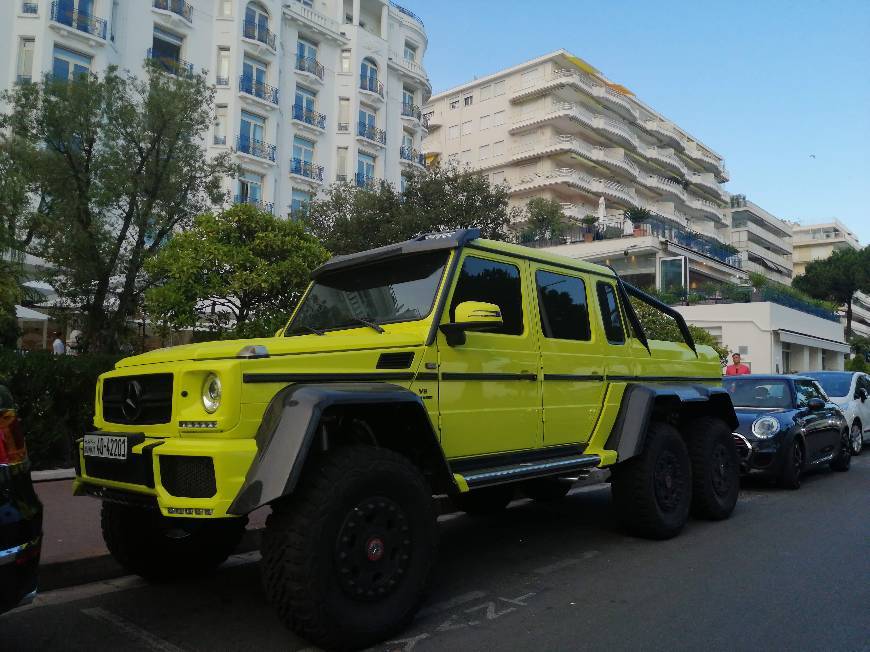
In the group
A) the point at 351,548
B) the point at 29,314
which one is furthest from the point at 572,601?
the point at 29,314

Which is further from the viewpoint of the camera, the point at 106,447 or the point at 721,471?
the point at 721,471

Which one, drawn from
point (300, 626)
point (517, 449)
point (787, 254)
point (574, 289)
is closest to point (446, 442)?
point (517, 449)

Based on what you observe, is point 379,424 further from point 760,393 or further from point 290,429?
point 760,393

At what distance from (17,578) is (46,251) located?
1224 cm

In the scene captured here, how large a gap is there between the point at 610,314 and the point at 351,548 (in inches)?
127

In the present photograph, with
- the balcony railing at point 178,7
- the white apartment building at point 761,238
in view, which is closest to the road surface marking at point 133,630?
the balcony railing at point 178,7

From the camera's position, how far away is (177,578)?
4.75 metres

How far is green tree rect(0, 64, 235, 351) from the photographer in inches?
508

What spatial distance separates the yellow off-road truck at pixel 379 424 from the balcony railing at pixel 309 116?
3305 cm

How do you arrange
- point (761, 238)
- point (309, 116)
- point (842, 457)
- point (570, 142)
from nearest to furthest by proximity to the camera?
point (842, 457)
point (309, 116)
point (570, 142)
point (761, 238)

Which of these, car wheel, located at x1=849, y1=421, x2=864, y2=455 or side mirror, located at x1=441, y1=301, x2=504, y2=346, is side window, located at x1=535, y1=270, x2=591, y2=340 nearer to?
side mirror, located at x1=441, y1=301, x2=504, y2=346

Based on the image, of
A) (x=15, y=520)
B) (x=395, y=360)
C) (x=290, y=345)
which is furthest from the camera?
(x=395, y=360)

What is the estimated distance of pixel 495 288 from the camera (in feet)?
15.6

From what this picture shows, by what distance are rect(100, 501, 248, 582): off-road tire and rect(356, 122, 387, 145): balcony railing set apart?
3574 cm
